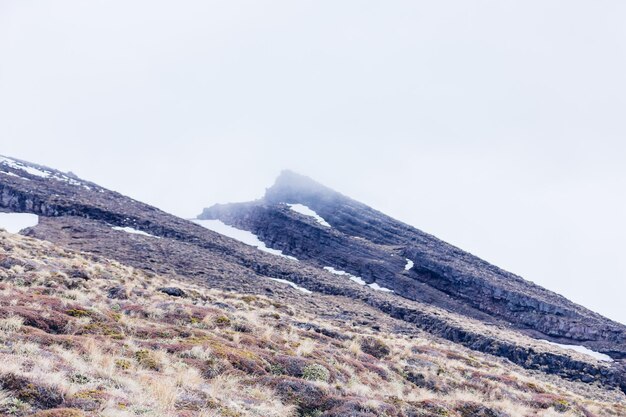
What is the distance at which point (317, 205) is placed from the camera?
10088 centimetres

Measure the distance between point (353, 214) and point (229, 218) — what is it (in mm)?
23269

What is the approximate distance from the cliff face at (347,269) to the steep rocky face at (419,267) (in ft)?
0.57

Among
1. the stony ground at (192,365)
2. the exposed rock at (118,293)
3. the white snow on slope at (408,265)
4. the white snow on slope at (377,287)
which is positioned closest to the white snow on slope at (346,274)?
the white snow on slope at (377,287)

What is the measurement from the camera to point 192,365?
14578mm

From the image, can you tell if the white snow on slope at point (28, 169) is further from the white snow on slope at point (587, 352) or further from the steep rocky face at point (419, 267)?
the white snow on slope at point (587, 352)

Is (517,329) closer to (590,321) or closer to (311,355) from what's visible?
(590,321)

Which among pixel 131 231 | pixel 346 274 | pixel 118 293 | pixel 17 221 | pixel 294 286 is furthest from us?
pixel 346 274

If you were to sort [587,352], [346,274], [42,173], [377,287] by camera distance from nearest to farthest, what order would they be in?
1. [587,352]
2. [377,287]
3. [346,274]
4. [42,173]

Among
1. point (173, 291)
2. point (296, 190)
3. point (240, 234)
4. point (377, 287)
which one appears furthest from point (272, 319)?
point (296, 190)

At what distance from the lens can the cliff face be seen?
45.5 metres

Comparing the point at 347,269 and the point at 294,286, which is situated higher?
the point at 347,269

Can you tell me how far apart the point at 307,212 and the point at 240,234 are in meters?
16.6

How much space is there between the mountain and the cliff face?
0.25 m

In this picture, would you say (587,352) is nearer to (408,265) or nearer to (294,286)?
(408,265)
